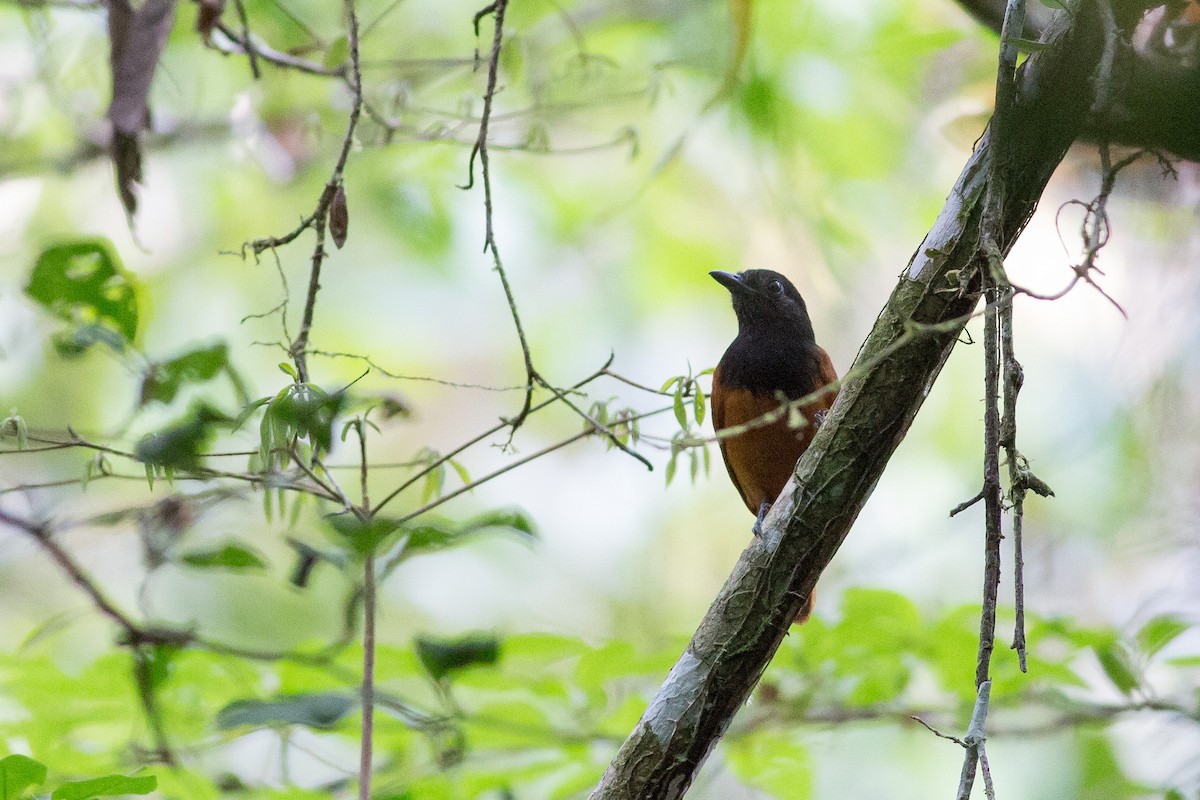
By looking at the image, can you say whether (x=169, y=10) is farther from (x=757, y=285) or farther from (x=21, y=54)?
(x=21, y=54)

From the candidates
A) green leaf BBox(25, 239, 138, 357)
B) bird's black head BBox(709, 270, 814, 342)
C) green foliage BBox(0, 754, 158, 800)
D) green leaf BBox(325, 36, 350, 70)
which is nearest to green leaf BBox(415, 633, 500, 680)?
green foliage BBox(0, 754, 158, 800)

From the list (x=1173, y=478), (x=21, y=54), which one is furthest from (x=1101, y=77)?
(x=21, y=54)

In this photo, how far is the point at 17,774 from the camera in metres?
1.75

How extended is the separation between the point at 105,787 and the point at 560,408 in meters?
5.95

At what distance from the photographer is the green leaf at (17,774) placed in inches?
68.4

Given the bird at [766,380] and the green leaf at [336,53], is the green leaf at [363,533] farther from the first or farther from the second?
the bird at [766,380]

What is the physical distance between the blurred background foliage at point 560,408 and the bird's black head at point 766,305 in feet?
1.34

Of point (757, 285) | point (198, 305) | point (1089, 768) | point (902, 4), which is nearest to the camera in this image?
point (757, 285)

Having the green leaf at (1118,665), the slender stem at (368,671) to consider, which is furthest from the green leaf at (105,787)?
the green leaf at (1118,665)

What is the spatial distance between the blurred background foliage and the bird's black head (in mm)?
408

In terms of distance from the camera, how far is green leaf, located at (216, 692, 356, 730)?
1.86m

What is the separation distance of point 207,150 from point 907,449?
4.70 m

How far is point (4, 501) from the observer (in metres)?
2.63

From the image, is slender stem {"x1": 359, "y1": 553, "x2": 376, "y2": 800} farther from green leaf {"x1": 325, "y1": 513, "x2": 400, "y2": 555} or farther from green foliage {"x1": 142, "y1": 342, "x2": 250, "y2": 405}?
green foliage {"x1": 142, "y1": 342, "x2": 250, "y2": 405}
